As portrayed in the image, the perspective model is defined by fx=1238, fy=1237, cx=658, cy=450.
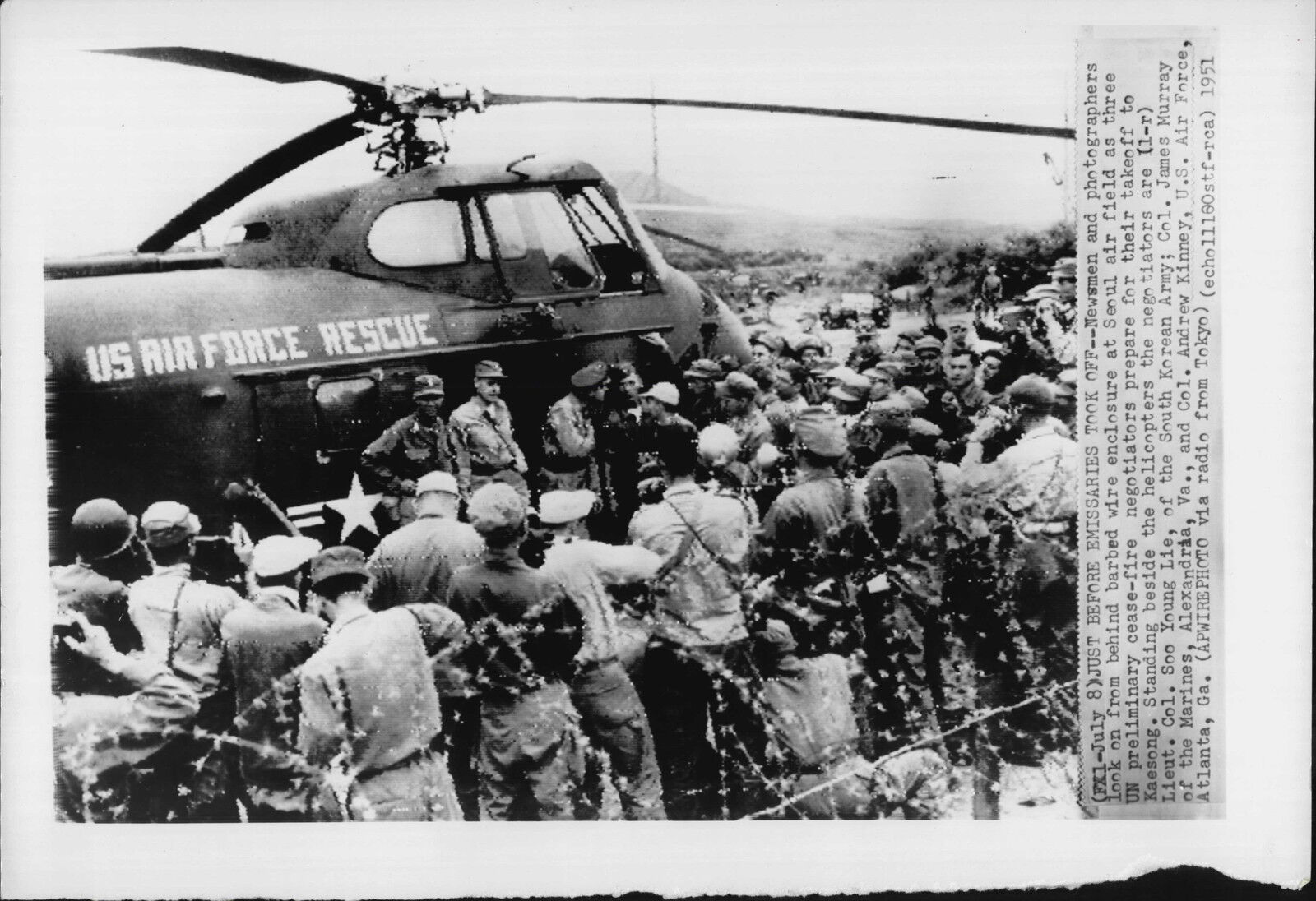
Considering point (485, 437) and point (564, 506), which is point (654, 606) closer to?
point (564, 506)

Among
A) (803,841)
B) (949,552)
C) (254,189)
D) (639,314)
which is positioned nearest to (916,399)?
(949,552)

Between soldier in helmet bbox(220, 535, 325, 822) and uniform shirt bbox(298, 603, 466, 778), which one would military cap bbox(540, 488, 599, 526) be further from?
soldier in helmet bbox(220, 535, 325, 822)

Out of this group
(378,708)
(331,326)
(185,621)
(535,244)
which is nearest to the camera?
(378,708)

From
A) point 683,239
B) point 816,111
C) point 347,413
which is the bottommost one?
point 347,413

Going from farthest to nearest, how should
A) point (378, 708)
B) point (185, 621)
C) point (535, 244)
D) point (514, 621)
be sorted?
point (535, 244) < point (185, 621) < point (514, 621) < point (378, 708)

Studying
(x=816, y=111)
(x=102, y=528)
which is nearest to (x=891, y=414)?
(x=816, y=111)

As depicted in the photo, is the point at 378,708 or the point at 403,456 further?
the point at 403,456
